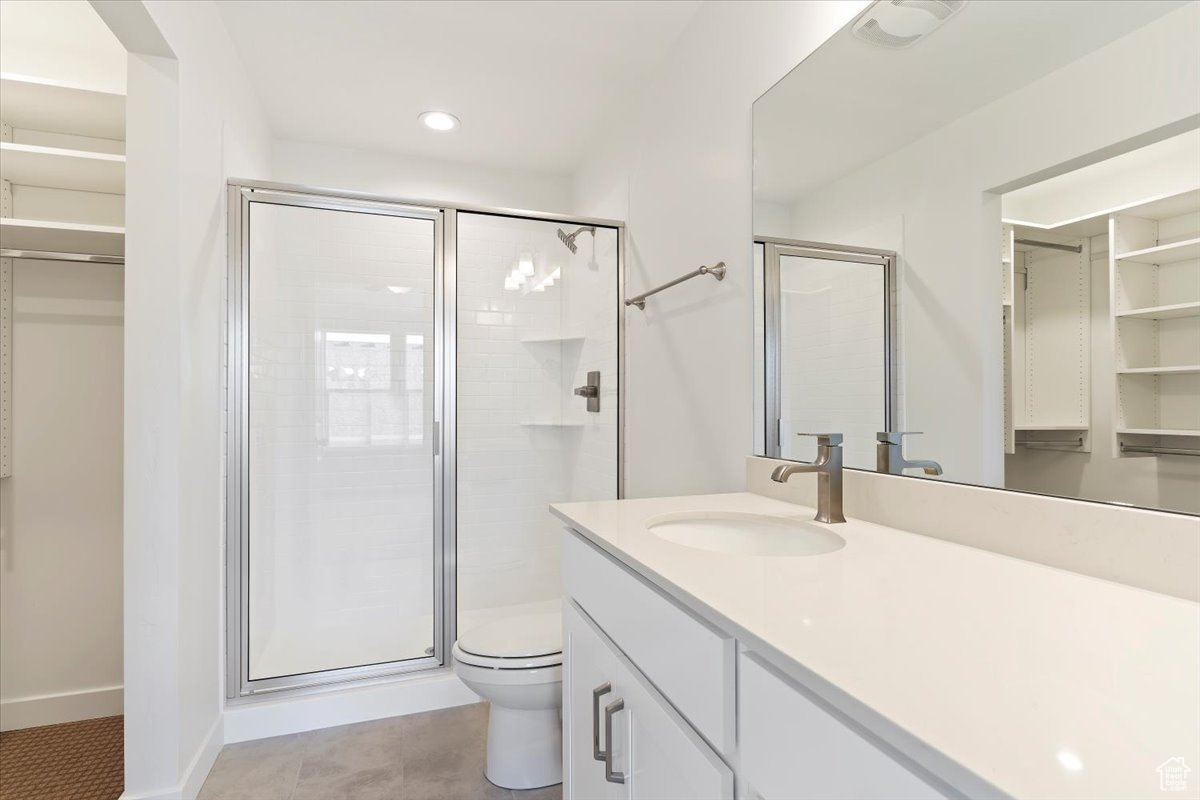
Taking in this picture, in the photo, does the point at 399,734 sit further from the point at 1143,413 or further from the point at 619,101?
the point at 619,101

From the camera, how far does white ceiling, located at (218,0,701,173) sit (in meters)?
1.97

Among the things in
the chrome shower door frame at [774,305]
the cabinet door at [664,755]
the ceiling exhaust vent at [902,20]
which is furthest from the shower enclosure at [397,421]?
the cabinet door at [664,755]

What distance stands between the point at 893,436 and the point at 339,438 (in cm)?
193

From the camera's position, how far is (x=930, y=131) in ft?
3.86

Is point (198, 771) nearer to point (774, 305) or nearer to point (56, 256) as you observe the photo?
point (56, 256)

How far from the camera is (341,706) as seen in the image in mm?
2119

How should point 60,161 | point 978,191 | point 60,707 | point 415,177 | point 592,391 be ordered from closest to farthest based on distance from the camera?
point 978,191 → point 60,161 → point 60,707 → point 592,391 → point 415,177

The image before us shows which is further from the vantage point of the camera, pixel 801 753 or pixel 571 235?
pixel 571 235

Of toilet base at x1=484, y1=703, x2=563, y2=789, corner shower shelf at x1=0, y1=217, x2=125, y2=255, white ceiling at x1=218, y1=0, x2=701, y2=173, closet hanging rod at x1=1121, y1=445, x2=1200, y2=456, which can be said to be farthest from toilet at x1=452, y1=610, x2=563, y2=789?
white ceiling at x1=218, y1=0, x2=701, y2=173

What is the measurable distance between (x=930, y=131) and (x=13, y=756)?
119 inches

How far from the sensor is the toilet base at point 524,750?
5.63ft

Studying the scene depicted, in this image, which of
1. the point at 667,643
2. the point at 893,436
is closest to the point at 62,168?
the point at 667,643

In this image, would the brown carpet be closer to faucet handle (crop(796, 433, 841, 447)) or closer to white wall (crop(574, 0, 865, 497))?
white wall (crop(574, 0, 865, 497))

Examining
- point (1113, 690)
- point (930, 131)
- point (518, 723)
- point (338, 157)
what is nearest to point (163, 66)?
point (338, 157)
